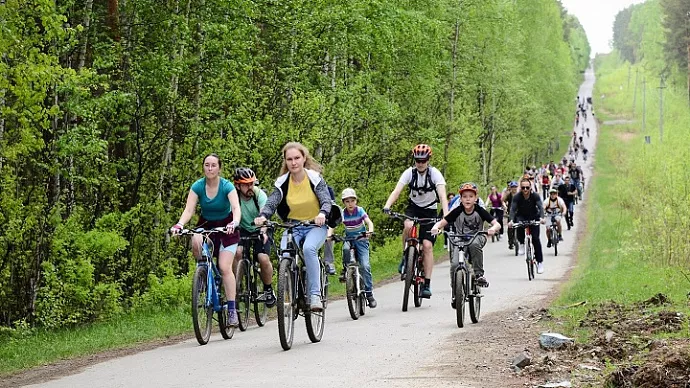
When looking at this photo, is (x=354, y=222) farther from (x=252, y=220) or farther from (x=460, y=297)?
(x=460, y=297)

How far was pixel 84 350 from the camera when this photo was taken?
12.3 meters

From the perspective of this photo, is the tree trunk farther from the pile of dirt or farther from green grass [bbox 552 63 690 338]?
the pile of dirt

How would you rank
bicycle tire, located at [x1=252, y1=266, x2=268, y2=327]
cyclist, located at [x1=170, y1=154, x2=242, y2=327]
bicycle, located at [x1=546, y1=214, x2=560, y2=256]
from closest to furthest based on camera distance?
1. cyclist, located at [x1=170, y1=154, x2=242, y2=327]
2. bicycle tire, located at [x1=252, y1=266, x2=268, y2=327]
3. bicycle, located at [x1=546, y1=214, x2=560, y2=256]

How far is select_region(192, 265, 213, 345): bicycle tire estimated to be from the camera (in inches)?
456

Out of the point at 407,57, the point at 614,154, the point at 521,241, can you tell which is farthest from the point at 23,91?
the point at 614,154

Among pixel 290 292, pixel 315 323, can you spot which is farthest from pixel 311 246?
pixel 315 323

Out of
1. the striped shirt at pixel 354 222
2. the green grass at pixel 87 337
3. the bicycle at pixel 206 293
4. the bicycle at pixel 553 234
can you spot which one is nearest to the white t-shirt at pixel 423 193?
the striped shirt at pixel 354 222

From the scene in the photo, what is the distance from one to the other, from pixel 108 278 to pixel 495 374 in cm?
898

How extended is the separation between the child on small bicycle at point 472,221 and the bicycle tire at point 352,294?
1268 mm

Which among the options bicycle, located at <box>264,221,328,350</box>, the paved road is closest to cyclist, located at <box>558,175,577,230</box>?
the paved road

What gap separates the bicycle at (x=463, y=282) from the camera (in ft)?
41.9

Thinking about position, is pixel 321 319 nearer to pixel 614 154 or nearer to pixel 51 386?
pixel 51 386

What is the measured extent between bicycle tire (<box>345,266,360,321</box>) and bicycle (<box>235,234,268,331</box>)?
1.16m

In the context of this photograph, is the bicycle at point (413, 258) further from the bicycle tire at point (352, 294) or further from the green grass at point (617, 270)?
the green grass at point (617, 270)
